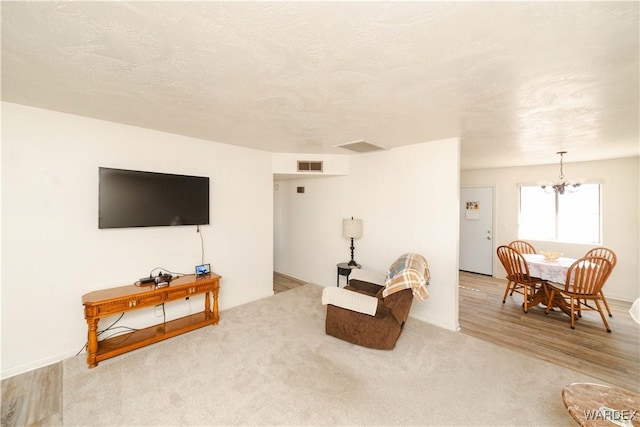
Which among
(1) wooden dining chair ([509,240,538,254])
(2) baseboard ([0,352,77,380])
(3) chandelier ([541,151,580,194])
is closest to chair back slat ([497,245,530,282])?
(1) wooden dining chair ([509,240,538,254])

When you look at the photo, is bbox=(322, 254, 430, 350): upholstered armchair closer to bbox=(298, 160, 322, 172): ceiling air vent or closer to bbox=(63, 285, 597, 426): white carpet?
bbox=(63, 285, 597, 426): white carpet

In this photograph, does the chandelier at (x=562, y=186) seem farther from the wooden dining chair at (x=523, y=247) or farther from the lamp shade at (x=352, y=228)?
the lamp shade at (x=352, y=228)

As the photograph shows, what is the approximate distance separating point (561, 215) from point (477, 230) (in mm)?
1469

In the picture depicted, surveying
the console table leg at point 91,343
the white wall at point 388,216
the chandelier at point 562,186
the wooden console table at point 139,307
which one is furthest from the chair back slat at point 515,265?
the console table leg at point 91,343

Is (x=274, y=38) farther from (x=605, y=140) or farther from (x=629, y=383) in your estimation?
(x=605, y=140)

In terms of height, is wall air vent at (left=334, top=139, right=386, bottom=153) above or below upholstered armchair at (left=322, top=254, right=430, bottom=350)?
above

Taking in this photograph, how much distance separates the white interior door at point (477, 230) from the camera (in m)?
5.75

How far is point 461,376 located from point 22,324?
13.1 feet

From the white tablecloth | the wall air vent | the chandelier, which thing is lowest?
the white tablecloth

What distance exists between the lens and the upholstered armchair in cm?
256

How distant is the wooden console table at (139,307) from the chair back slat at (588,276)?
457 centimetres

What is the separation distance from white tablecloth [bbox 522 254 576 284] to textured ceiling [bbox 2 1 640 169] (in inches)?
69.7

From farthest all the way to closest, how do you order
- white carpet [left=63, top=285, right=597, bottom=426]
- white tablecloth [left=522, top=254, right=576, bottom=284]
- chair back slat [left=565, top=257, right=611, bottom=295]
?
1. white tablecloth [left=522, top=254, right=576, bottom=284]
2. chair back slat [left=565, top=257, right=611, bottom=295]
3. white carpet [left=63, top=285, right=597, bottom=426]

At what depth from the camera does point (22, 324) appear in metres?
2.30
